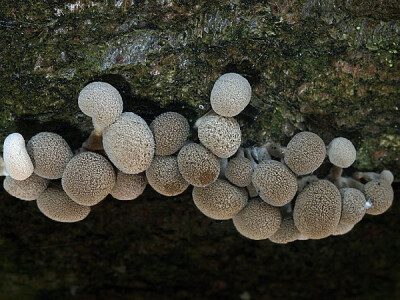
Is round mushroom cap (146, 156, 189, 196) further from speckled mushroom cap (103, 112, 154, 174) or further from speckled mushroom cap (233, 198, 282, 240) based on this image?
speckled mushroom cap (233, 198, 282, 240)

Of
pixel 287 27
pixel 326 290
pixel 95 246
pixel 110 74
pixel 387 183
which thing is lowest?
pixel 326 290

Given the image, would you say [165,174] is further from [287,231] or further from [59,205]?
[287,231]

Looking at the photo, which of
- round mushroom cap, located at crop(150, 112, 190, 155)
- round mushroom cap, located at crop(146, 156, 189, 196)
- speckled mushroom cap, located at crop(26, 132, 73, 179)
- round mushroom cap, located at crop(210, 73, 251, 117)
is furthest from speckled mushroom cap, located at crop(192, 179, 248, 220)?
speckled mushroom cap, located at crop(26, 132, 73, 179)

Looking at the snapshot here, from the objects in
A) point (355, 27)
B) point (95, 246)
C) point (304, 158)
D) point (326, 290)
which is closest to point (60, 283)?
point (95, 246)

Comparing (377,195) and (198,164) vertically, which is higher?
(198,164)

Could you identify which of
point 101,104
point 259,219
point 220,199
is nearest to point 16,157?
point 101,104

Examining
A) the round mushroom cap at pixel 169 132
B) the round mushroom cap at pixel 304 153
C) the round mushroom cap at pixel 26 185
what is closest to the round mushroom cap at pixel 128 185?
the round mushroom cap at pixel 169 132

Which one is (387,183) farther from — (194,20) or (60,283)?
(60,283)

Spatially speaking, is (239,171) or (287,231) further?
(287,231)
